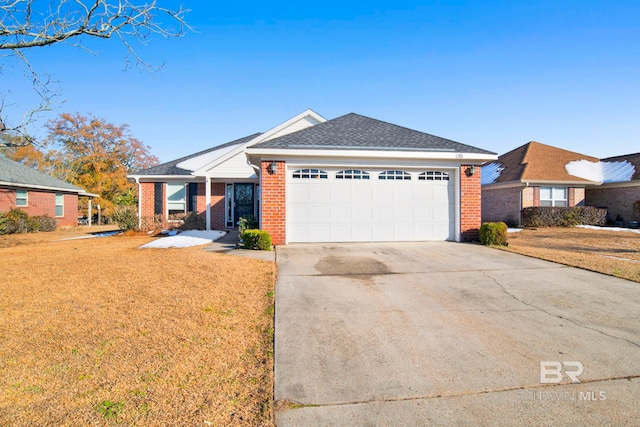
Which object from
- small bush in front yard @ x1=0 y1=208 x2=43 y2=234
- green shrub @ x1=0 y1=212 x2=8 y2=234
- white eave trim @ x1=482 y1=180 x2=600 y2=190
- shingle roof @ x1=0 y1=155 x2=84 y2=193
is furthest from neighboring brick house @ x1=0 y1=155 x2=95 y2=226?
white eave trim @ x1=482 y1=180 x2=600 y2=190

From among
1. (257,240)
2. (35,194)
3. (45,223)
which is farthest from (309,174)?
(35,194)

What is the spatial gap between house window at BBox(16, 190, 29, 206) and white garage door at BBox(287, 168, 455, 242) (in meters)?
19.1

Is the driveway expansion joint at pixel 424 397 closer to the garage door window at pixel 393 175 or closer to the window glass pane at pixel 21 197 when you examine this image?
the garage door window at pixel 393 175

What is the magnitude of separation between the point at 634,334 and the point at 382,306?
3.00 m

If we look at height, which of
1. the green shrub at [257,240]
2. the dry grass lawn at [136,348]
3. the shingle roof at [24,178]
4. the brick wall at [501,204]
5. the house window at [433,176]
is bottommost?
the dry grass lawn at [136,348]

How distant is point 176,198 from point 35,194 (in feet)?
36.3

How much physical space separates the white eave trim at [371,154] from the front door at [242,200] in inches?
265

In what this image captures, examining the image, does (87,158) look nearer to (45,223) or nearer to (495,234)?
(45,223)

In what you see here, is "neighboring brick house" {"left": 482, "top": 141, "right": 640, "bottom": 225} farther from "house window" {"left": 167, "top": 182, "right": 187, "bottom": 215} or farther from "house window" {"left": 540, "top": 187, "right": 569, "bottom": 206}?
"house window" {"left": 167, "top": 182, "right": 187, "bottom": 215}

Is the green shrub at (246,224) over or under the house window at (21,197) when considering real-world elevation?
under

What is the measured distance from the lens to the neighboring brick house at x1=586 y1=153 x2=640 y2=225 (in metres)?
19.6

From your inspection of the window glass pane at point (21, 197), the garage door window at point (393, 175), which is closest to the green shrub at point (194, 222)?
the garage door window at point (393, 175)

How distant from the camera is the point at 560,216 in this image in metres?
18.7

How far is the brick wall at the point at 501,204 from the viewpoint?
19766 mm
